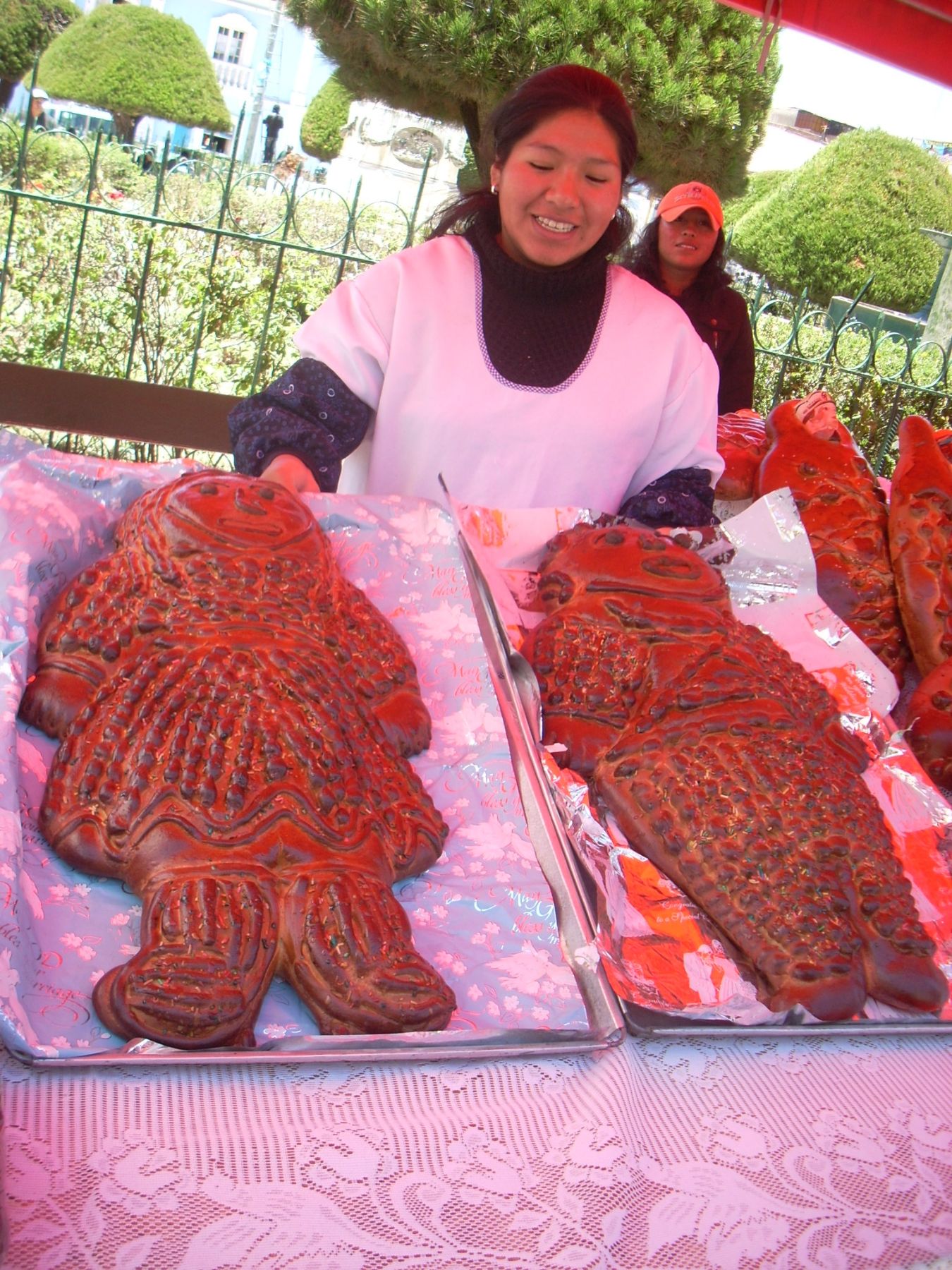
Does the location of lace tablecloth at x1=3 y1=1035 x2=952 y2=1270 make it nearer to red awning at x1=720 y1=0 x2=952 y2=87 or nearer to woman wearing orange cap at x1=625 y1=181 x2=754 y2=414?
woman wearing orange cap at x1=625 y1=181 x2=754 y2=414

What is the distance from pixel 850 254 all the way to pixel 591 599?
21.3ft

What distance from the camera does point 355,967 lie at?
3.08 ft

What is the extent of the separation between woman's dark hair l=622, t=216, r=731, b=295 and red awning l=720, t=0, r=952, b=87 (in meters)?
0.65

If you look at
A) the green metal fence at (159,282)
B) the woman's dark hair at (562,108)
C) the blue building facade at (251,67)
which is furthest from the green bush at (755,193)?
the woman's dark hair at (562,108)

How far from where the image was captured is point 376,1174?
0.81 m

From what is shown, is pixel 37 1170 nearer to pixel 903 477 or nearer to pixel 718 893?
pixel 718 893

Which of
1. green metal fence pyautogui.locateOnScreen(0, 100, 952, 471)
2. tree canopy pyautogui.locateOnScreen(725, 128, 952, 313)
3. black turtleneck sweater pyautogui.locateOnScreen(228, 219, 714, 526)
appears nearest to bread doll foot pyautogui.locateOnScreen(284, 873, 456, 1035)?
black turtleneck sweater pyautogui.locateOnScreen(228, 219, 714, 526)

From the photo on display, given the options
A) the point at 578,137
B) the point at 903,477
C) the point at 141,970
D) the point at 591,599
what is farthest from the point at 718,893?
the point at 578,137

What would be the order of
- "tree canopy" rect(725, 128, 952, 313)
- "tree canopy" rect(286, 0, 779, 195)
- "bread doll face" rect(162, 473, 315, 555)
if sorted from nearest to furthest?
"bread doll face" rect(162, 473, 315, 555)
"tree canopy" rect(286, 0, 779, 195)
"tree canopy" rect(725, 128, 952, 313)

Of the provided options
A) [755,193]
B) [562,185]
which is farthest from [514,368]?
[755,193]

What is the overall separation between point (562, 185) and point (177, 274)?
335 cm

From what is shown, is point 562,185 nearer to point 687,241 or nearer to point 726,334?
point 687,241

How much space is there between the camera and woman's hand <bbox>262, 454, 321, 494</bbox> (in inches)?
65.1

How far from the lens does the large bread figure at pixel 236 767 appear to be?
92 cm
